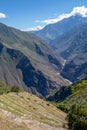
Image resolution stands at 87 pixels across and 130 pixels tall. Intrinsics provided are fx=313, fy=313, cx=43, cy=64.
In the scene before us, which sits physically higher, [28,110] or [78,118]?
[78,118]

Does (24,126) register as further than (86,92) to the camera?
No

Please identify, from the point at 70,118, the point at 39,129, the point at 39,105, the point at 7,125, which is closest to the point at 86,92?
the point at 39,105

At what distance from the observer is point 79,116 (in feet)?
265

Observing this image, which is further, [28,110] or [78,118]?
[28,110]

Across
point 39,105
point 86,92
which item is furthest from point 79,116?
point 86,92

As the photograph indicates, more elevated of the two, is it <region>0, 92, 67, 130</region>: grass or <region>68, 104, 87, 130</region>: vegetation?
<region>68, 104, 87, 130</region>: vegetation

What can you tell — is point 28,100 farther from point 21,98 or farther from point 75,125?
point 75,125

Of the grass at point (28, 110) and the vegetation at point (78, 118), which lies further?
the grass at point (28, 110)

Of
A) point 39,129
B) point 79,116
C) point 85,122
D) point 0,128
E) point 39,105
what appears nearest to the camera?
point 0,128

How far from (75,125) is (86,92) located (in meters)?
97.1

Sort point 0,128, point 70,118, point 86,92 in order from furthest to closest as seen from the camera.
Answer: point 86,92
point 70,118
point 0,128

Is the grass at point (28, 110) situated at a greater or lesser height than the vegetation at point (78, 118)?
lesser

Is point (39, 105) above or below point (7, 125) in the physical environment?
below

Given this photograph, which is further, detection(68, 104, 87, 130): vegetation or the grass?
the grass
